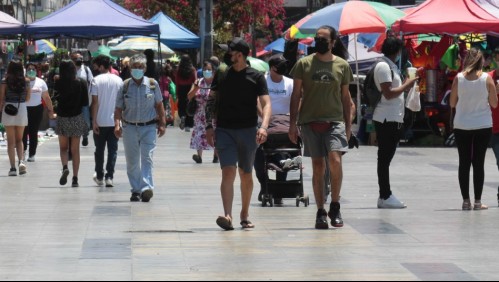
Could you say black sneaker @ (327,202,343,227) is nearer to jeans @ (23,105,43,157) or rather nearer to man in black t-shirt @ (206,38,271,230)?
man in black t-shirt @ (206,38,271,230)

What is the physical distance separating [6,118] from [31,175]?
3.37 ft

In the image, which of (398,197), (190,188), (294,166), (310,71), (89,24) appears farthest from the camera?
(89,24)

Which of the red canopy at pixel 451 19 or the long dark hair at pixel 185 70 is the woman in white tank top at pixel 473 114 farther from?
the long dark hair at pixel 185 70

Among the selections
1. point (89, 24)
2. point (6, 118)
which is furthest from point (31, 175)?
point (89, 24)

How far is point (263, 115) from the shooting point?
39.6 feet

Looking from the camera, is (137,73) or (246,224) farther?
(137,73)

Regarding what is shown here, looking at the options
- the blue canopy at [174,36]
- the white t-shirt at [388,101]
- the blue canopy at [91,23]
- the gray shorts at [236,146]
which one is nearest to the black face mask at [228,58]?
the gray shorts at [236,146]

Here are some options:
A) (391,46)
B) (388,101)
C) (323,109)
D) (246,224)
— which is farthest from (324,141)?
(391,46)

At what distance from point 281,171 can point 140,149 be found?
69.9 inches

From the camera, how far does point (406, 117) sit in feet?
48.0

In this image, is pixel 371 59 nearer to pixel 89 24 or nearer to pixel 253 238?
pixel 89 24

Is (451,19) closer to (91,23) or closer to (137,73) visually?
(91,23)

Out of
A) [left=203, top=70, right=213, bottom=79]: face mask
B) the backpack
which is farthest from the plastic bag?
[left=203, top=70, right=213, bottom=79]: face mask

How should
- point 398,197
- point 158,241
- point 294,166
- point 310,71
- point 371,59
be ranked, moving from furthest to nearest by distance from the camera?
1. point 371,59
2. point 398,197
3. point 294,166
4. point 310,71
5. point 158,241
